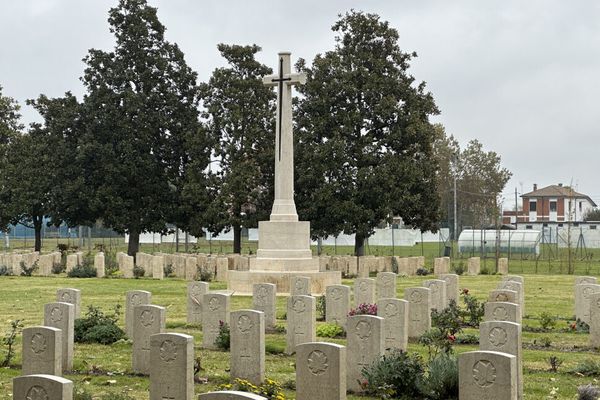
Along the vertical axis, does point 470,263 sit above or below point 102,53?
below

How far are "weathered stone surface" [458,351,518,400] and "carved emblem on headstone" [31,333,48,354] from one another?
4889mm

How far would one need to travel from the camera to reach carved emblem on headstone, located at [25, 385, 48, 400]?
691cm

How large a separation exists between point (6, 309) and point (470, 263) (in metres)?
19.0

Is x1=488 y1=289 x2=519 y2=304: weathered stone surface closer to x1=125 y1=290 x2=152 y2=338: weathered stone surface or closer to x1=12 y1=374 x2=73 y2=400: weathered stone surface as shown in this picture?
x1=125 y1=290 x2=152 y2=338: weathered stone surface

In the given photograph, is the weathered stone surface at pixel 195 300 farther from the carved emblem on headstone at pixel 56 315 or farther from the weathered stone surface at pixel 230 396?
the weathered stone surface at pixel 230 396

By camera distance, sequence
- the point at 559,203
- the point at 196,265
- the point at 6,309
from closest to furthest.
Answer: the point at 6,309 < the point at 196,265 < the point at 559,203

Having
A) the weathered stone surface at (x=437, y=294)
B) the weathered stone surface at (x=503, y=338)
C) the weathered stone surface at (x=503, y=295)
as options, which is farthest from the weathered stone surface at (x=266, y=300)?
the weathered stone surface at (x=503, y=338)

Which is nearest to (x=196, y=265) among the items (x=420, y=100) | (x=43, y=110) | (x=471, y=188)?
(x=420, y=100)

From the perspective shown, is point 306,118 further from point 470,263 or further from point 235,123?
point 470,263

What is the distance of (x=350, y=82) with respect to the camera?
38.2m

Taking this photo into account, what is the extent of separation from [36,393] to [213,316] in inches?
285

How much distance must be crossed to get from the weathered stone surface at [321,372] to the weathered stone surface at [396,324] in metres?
3.77

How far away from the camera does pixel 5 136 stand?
162 ft

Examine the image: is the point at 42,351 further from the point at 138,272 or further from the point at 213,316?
the point at 138,272
